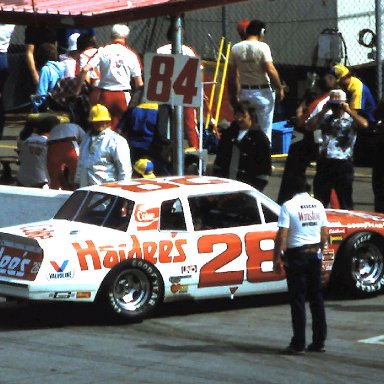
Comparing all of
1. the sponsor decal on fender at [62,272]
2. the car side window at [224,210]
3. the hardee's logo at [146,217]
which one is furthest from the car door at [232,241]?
the sponsor decal on fender at [62,272]

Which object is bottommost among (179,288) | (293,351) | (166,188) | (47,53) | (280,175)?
(293,351)

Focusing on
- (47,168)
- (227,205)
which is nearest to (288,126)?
(47,168)

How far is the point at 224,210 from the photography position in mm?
12461

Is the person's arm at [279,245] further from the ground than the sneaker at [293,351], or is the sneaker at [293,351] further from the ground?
the person's arm at [279,245]

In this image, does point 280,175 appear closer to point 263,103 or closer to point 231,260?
point 263,103

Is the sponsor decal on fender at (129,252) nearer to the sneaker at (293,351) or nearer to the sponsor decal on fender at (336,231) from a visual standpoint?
the sponsor decal on fender at (336,231)

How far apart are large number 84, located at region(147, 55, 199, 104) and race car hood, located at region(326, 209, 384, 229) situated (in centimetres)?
202

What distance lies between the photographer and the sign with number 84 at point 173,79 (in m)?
13.9

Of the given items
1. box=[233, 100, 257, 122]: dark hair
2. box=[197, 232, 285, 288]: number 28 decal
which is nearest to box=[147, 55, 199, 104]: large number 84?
box=[233, 100, 257, 122]: dark hair

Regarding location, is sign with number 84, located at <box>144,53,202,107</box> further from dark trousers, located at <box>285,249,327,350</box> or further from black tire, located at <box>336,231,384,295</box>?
dark trousers, located at <box>285,249,327,350</box>

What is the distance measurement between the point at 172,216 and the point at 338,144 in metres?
3.34

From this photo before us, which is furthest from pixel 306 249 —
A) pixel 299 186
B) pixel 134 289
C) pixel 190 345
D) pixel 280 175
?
pixel 280 175

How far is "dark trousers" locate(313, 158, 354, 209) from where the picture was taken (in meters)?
14.9

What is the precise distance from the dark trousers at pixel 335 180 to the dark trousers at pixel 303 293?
437cm
